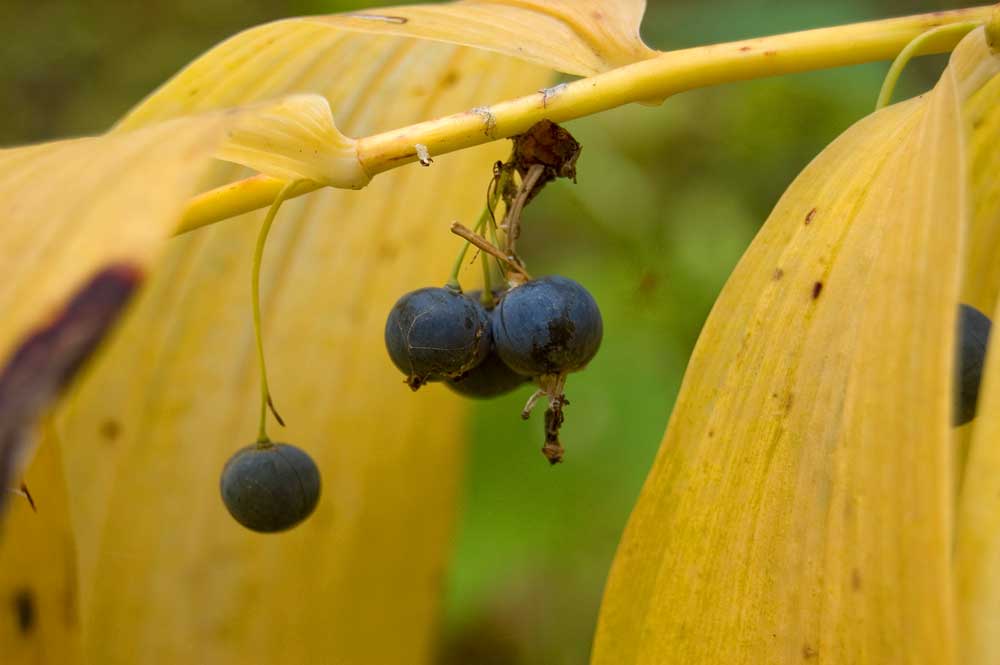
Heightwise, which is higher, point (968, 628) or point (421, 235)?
point (421, 235)

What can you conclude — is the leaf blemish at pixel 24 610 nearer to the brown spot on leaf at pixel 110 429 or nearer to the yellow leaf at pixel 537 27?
the brown spot on leaf at pixel 110 429

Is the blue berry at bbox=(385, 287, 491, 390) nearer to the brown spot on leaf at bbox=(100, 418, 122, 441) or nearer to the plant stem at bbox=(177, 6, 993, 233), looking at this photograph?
the plant stem at bbox=(177, 6, 993, 233)

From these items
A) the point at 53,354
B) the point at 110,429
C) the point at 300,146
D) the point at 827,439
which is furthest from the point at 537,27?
the point at 110,429

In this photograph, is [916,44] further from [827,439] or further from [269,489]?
[269,489]

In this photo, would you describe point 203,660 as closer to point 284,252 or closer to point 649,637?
point 284,252

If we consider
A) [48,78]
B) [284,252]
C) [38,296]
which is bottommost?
[38,296]

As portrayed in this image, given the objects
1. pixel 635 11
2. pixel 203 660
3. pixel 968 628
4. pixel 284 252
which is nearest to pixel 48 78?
pixel 284 252
